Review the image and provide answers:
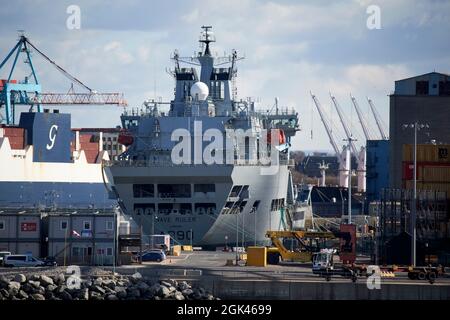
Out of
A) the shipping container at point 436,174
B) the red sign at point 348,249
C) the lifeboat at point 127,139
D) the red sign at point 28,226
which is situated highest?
the lifeboat at point 127,139

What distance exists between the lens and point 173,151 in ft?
302

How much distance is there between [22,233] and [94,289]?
14438mm

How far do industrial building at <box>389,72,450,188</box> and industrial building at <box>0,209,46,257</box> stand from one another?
46.9 m

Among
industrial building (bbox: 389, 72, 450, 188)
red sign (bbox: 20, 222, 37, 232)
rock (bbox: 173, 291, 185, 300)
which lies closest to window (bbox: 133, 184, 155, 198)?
red sign (bbox: 20, 222, 37, 232)

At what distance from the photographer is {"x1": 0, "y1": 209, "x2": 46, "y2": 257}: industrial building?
76688 millimetres

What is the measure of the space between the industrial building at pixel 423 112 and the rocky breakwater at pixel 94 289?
5596 cm

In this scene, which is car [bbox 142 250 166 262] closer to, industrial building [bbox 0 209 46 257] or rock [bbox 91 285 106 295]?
industrial building [bbox 0 209 46 257]

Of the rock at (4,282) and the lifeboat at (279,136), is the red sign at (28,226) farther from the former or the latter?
the lifeboat at (279,136)

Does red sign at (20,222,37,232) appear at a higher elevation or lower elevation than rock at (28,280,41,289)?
higher

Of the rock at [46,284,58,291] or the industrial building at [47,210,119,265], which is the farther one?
the industrial building at [47,210,119,265]

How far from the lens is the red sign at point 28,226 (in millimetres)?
76775

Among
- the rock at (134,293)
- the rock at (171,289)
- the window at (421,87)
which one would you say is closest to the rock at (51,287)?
the rock at (134,293)

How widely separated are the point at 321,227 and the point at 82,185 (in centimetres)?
3910
